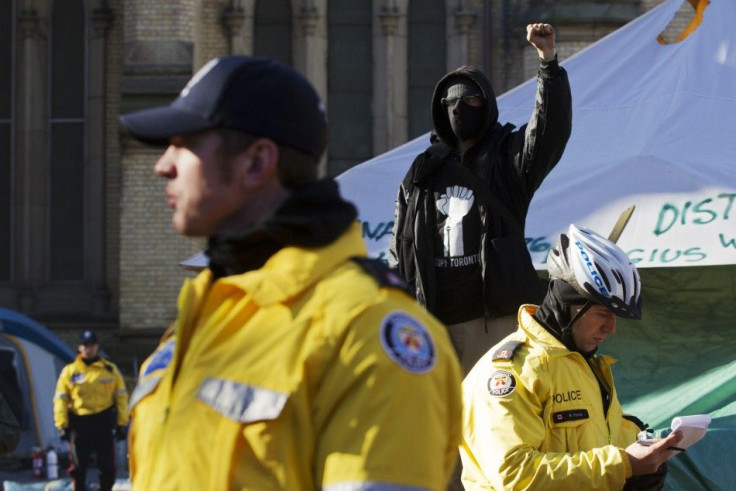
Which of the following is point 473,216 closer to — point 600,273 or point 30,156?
point 600,273

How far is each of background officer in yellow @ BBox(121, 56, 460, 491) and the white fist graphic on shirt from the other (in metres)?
3.13

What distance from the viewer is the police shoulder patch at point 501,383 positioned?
3.93 metres

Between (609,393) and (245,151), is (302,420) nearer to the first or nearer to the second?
(245,151)

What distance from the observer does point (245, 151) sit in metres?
2.18

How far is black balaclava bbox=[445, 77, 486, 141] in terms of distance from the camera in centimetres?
541

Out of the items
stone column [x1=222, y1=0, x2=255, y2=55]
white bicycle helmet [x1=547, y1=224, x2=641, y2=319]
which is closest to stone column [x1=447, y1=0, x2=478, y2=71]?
stone column [x1=222, y1=0, x2=255, y2=55]

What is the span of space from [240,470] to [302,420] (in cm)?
11

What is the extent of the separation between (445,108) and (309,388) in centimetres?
356

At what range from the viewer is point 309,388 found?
202 cm

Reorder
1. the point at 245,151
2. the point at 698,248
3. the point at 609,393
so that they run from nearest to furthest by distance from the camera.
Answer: the point at 245,151, the point at 609,393, the point at 698,248

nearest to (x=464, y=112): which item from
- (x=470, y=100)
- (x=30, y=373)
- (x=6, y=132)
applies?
(x=470, y=100)

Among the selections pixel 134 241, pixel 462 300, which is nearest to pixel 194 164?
pixel 462 300

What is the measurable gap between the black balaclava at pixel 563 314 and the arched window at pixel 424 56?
56.7 feet

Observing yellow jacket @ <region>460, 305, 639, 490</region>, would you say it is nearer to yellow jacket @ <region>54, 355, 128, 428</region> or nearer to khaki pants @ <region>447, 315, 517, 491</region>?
khaki pants @ <region>447, 315, 517, 491</region>
